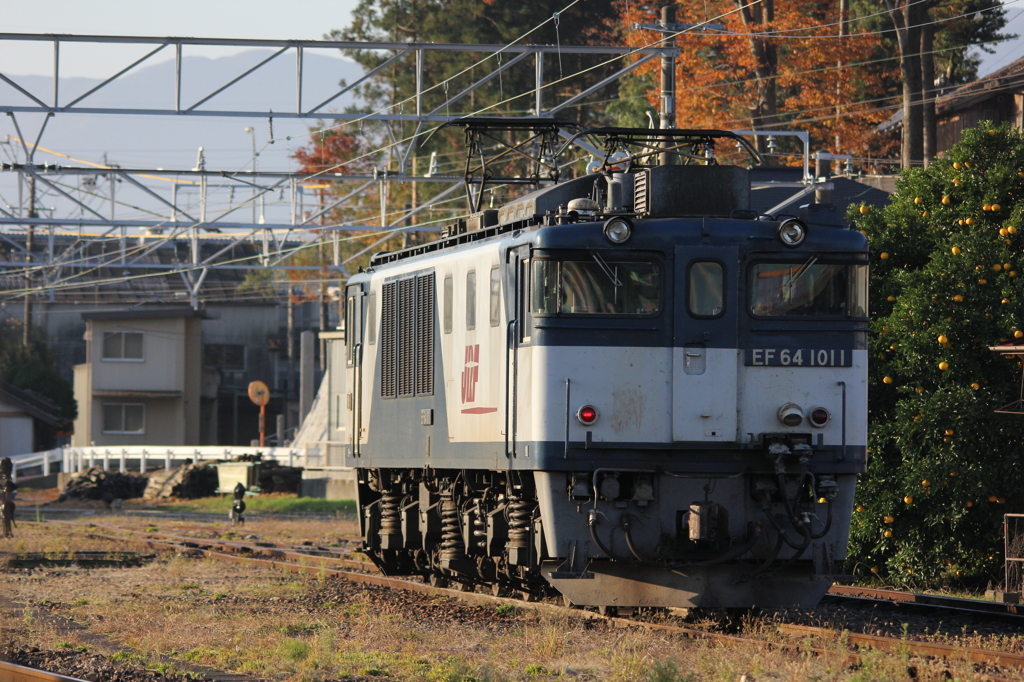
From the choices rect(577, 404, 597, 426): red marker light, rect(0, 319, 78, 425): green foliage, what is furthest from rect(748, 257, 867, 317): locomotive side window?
rect(0, 319, 78, 425): green foliage

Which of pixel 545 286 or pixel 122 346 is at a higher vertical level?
pixel 122 346

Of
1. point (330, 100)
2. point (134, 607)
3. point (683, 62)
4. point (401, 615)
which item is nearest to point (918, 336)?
point (401, 615)

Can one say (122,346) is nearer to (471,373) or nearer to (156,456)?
(156,456)

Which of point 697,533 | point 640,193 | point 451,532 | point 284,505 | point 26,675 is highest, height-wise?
point 640,193

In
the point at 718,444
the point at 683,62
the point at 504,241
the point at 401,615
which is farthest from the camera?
the point at 683,62

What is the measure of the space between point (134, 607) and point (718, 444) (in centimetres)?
666

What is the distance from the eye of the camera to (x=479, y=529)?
1383 cm

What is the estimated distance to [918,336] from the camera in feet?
51.3

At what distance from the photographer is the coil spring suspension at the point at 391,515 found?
16.3m

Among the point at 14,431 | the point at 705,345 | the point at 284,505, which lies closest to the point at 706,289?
the point at 705,345

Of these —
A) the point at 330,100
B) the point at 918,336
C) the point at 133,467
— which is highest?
the point at 330,100

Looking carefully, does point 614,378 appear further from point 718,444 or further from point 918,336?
point 918,336

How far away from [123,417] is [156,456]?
Result: 11308 millimetres

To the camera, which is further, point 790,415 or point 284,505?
point 284,505
